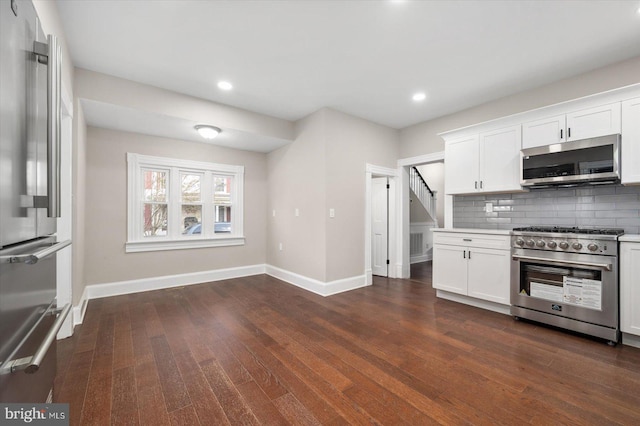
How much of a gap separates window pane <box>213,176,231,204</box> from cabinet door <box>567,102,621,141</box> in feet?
16.7

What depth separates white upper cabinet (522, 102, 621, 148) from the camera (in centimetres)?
279

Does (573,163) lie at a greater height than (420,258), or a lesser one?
greater

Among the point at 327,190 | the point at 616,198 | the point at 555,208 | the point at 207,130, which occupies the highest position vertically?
the point at 207,130

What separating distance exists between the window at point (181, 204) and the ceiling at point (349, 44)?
1.52 m

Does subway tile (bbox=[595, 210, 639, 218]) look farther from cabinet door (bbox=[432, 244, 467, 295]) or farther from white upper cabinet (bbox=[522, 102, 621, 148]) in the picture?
cabinet door (bbox=[432, 244, 467, 295])


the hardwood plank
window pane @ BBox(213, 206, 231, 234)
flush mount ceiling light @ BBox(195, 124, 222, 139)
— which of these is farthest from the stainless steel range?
window pane @ BBox(213, 206, 231, 234)

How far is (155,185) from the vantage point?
461cm

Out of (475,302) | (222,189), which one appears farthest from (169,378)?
(222,189)

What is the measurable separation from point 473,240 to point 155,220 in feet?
15.9

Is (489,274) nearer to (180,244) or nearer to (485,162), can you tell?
(485,162)

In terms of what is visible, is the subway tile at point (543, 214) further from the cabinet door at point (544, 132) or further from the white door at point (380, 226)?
the white door at point (380, 226)

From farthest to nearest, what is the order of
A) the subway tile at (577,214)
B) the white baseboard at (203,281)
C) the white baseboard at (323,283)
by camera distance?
the white baseboard at (323,283) → the white baseboard at (203,281) → the subway tile at (577,214)

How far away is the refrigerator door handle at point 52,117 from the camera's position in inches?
44.5

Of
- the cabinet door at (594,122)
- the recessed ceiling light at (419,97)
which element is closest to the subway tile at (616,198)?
the cabinet door at (594,122)
